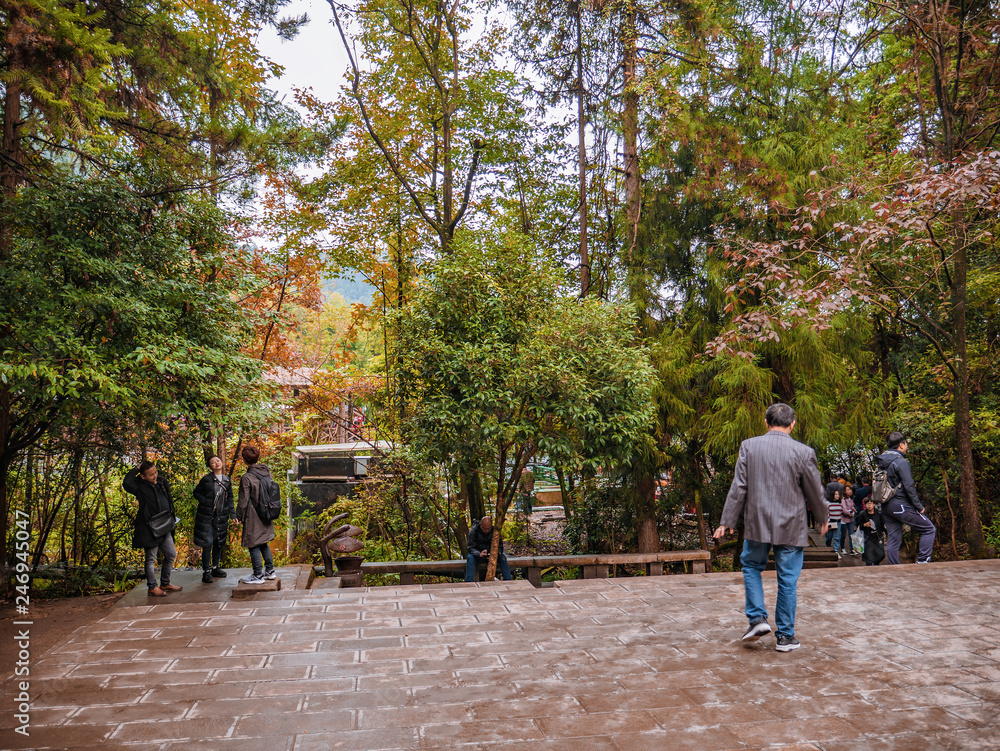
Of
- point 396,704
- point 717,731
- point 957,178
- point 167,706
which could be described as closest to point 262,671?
point 167,706

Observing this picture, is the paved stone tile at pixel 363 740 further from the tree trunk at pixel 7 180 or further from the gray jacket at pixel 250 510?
the tree trunk at pixel 7 180

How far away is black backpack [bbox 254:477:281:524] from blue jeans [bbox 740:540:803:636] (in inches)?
172

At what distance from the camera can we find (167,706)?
3.62m

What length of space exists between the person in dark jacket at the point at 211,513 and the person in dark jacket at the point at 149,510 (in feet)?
1.30

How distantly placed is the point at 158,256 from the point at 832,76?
31.4ft

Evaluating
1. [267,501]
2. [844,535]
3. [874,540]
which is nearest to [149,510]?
[267,501]

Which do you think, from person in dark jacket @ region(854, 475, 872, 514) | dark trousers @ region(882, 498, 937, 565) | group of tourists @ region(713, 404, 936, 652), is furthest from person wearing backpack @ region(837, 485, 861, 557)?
group of tourists @ region(713, 404, 936, 652)

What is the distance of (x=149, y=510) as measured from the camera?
6.34 m

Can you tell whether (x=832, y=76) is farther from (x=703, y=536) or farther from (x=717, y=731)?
(x=717, y=731)

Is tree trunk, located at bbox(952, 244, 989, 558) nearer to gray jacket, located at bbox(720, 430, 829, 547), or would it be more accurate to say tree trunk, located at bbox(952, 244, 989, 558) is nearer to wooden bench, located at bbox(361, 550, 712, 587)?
wooden bench, located at bbox(361, 550, 712, 587)

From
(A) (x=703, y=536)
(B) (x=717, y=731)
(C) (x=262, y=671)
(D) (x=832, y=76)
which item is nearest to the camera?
(B) (x=717, y=731)

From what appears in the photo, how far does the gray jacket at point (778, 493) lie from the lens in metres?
4.31

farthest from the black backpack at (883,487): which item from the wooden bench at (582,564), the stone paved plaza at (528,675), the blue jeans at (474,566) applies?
the blue jeans at (474,566)

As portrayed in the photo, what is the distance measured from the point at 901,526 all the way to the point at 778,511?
401 cm
